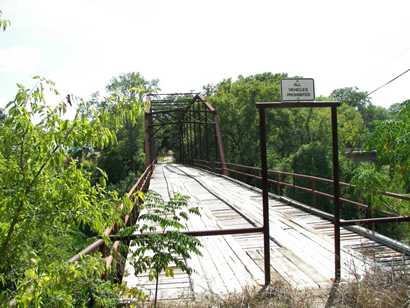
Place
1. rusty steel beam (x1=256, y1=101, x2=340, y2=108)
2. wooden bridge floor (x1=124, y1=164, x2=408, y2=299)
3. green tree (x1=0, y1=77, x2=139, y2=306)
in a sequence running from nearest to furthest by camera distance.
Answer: green tree (x1=0, y1=77, x2=139, y2=306)
rusty steel beam (x1=256, y1=101, x2=340, y2=108)
wooden bridge floor (x1=124, y1=164, x2=408, y2=299)

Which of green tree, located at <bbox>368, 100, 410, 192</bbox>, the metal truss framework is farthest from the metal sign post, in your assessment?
the metal truss framework

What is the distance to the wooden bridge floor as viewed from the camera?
Answer: 18.1 ft

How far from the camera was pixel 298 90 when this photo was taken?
528cm

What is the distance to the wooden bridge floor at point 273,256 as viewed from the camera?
217 inches

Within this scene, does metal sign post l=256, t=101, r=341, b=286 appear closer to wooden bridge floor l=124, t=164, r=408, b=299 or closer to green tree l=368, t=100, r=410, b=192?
wooden bridge floor l=124, t=164, r=408, b=299

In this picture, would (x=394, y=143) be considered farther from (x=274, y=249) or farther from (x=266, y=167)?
(x=274, y=249)

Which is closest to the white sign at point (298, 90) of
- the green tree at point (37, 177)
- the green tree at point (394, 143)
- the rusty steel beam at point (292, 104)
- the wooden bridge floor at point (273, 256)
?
the rusty steel beam at point (292, 104)

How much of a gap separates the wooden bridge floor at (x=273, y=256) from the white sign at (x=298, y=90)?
1.88 meters

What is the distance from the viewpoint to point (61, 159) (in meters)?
2.48

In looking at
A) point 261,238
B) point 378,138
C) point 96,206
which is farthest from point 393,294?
point 261,238

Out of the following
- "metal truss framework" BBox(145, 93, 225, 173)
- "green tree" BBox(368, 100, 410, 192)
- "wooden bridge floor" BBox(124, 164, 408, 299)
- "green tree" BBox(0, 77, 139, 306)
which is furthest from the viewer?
"metal truss framework" BBox(145, 93, 225, 173)

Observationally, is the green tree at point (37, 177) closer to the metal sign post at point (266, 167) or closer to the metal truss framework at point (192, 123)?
the metal sign post at point (266, 167)

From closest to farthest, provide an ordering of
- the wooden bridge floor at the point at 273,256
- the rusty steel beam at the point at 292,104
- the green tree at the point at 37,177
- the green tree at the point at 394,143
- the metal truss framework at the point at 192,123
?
the green tree at the point at 37,177
the green tree at the point at 394,143
the rusty steel beam at the point at 292,104
the wooden bridge floor at the point at 273,256
the metal truss framework at the point at 192,123

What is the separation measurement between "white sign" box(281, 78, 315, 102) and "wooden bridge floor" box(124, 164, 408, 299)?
6.16ft
